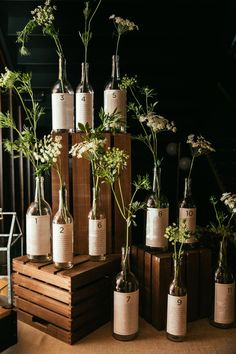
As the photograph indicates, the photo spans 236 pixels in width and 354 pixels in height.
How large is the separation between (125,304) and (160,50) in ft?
8.49

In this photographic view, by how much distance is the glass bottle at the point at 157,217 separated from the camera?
5.37 feet

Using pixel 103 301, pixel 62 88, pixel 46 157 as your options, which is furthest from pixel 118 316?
pixel 62 88

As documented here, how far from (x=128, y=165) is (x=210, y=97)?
2.83 meters

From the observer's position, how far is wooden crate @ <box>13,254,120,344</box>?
1.48 meters

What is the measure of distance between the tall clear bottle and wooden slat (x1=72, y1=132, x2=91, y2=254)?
32 cm

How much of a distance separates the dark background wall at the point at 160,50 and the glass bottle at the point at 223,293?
6.14 feet

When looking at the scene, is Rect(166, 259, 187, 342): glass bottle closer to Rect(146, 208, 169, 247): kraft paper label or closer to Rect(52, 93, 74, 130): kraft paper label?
Rect(146, 208, 169, 247): kraft paper label

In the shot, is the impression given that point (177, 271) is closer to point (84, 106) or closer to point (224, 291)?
point (224, 291)

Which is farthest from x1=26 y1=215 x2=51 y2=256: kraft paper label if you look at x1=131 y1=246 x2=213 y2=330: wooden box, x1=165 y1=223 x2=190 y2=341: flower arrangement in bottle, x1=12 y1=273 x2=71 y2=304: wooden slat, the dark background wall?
the dark background wall

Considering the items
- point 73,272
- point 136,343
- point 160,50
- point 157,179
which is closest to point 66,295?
point 73,272

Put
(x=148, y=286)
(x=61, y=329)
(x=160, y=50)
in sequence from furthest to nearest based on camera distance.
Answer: (x=160, y=50) → (x=148, y=286) → (x=61, y=329)

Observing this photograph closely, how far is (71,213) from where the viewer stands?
1.79m

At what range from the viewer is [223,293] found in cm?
157

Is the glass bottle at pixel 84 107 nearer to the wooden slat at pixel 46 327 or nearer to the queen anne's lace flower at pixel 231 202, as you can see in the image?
the queen anne's lace flower at pixel 231 202
